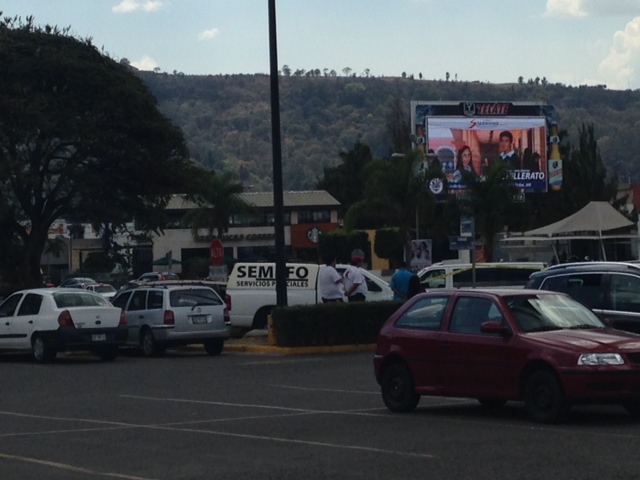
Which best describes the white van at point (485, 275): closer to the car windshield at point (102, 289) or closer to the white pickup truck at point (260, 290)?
the white pickup truck at point (260, 290)

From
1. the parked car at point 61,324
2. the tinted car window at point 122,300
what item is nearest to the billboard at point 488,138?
the tinted car window at point 122,300

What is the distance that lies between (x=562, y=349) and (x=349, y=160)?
312 ft

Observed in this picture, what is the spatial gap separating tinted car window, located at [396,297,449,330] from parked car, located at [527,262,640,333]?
3.31 meters

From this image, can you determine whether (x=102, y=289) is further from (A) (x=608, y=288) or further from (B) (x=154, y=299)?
(A) (x=608, y=288)

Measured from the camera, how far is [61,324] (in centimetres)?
2586

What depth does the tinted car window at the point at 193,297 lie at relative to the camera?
2745 cm

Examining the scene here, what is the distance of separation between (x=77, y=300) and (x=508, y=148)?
51.5m

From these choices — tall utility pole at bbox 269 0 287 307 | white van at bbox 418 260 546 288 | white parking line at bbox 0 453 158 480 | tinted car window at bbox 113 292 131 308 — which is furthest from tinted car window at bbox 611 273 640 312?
white van at bbox 418 260 546 288

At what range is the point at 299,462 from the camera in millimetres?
11453

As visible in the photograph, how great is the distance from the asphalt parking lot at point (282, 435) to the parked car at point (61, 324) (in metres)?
4.59

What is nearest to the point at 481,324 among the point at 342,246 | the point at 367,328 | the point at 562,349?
the point at 562,349

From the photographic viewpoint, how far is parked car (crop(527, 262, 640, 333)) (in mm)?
17578

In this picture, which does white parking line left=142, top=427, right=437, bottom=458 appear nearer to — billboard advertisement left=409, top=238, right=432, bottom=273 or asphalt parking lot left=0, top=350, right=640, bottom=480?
asphalt parking lot left=0, top=350, right=640, bottom=480

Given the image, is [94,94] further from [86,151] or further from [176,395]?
[176,395]
